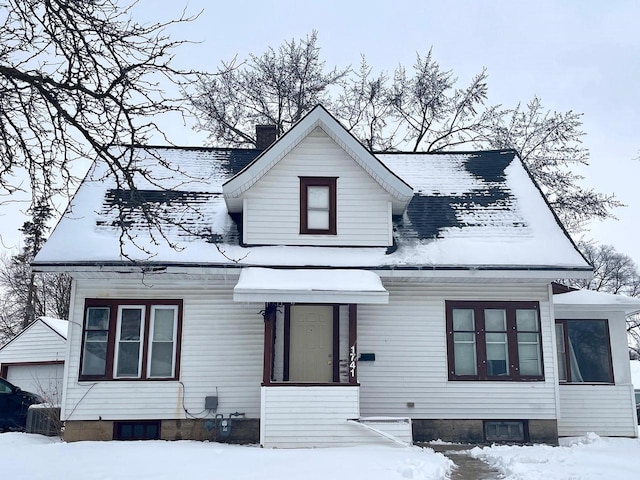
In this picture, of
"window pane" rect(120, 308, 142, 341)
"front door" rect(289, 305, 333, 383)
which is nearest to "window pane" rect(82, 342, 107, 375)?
"window pane" rect(120, 308, 142, 341)

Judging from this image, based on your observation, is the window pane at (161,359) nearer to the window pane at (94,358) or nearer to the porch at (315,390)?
the window pane at (94,358)

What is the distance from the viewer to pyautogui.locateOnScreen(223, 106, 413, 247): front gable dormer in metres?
12.8

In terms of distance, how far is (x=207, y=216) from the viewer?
44.3 feet

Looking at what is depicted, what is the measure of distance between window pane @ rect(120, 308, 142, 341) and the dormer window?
372 cm

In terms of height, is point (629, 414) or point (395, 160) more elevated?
point (395, 160)

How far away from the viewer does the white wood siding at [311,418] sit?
10.8 metres

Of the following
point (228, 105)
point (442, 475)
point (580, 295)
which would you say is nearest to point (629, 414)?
point (580, 295)

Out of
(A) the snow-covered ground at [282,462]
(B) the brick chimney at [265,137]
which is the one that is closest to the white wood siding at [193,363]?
(A) the snow-covered ground at [282,462]

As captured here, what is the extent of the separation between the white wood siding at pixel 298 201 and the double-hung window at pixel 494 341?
2246mm

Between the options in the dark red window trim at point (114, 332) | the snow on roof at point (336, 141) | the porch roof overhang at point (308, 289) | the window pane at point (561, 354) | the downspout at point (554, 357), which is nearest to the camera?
the porch roof overhang at point (308, 289)

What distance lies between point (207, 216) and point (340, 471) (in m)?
7.12

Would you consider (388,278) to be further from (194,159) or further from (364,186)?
(194,159)

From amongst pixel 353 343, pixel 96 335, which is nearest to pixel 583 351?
pixel 353 343

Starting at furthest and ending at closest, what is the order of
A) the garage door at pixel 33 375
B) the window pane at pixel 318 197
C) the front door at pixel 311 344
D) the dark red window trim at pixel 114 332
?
1. the garage door at pixel 33 375
2. the window pane at pixel 318 197
3. the front door at pixel 311 344
4. the dark red window trim at pixel 114 332
